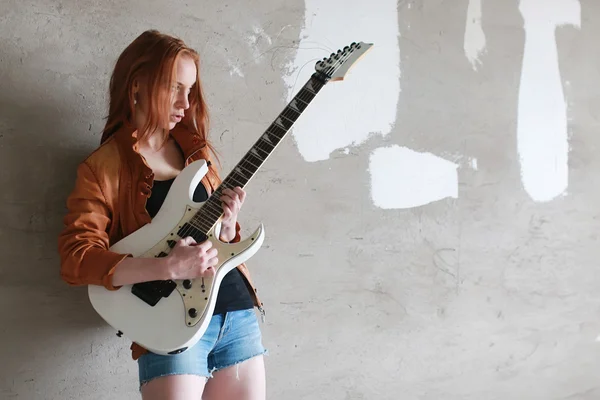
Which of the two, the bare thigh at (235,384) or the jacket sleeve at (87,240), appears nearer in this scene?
the jacket sleeve at (87,240)

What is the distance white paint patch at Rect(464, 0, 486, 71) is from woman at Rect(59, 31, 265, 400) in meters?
1.05

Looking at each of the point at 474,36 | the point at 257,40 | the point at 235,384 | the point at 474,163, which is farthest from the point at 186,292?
the point at 474,36

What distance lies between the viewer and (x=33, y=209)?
61.2 inches

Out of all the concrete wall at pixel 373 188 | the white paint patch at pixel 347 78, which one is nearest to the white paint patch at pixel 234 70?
the concrete wall at pixel 373 188

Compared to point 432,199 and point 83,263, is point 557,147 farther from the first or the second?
point 83,263

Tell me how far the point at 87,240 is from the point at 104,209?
0.10 metres

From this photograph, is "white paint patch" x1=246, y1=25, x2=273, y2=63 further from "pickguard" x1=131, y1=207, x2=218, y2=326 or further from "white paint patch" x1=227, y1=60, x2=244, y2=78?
"pickguard" x1=131, y1=207, x2=218, y2=326

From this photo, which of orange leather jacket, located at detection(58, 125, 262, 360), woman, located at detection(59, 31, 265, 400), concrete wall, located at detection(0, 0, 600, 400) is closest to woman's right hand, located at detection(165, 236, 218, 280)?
woman, located at detection(59, 31, 265, 400)

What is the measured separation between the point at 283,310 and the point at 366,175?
1.59 ft

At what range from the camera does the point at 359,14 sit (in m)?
1.95

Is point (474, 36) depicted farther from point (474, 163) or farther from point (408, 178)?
point (408, 178)

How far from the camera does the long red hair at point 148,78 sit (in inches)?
54.6

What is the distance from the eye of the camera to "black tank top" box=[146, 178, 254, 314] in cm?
141

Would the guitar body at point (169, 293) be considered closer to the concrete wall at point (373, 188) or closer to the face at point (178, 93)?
the face at point (178, 93)
